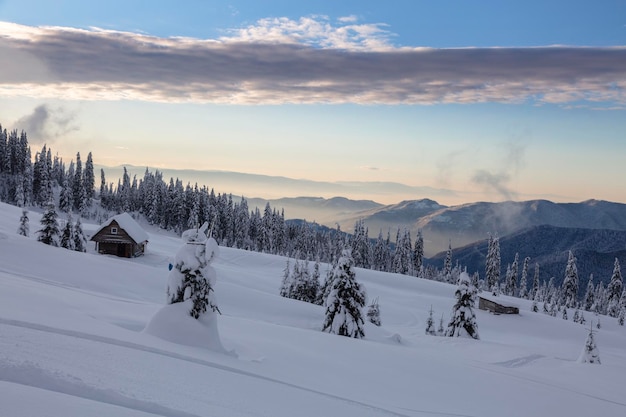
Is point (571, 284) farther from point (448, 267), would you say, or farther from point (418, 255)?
point (418, 255)

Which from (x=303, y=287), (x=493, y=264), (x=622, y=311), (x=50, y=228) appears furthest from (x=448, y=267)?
(x=50, y=228)

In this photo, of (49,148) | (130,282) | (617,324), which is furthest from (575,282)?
(49,148)

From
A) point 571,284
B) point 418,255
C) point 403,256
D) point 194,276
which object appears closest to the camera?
point 194,276

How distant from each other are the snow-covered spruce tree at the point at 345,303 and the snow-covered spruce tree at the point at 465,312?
1493 centimetres

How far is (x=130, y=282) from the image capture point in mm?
36094

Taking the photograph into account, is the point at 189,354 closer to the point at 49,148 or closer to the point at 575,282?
the point at 575,282

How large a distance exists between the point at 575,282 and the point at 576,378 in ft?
319

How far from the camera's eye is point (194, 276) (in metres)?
13.3

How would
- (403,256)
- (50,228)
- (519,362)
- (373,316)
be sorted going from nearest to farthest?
1. (519,362)
2. (373,316)
3. (50,228)
4. (403,256)

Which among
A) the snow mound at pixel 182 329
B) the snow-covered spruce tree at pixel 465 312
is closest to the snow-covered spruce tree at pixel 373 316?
the snow-covered spruce tree at pixel 465 312

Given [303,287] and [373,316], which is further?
[303,287]

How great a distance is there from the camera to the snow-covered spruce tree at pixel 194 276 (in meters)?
13.0

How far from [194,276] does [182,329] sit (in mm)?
1673

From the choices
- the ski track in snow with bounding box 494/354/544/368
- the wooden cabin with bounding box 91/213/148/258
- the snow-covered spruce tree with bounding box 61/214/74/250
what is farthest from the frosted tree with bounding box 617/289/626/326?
the snow-covered spruce tree with bounding box 61/214/74/250
